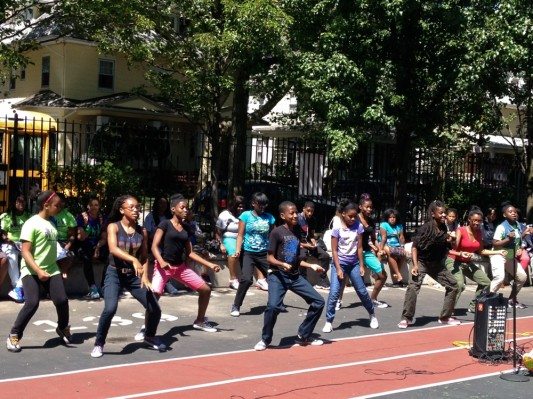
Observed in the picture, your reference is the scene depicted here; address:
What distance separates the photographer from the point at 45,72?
32938 millimetres

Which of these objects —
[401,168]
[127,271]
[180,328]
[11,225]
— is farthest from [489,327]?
[401,168]

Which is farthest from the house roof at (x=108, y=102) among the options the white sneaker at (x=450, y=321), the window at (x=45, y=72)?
the white sneaker at (x=450, y=321)

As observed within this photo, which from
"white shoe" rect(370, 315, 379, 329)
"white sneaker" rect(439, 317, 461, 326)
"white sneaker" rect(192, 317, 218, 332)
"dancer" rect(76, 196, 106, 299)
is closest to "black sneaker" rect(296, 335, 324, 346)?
"white sneaker" rect(192, 317, 218, 332)

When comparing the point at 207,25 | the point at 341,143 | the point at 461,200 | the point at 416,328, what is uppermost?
the point at 207,25

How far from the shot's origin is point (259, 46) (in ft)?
52.1

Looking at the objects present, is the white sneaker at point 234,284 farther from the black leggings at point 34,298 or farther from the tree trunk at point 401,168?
the tree trunk at point 401,168

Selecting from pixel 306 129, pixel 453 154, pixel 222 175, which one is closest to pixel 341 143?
pixel 453 154

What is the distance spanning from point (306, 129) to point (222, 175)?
12.9ft

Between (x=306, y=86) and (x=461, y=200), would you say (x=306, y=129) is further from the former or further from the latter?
(x=306, y=86)

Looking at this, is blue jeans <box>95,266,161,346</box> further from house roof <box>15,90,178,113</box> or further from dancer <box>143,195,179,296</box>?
house roof <box>15,90,178,113</box>

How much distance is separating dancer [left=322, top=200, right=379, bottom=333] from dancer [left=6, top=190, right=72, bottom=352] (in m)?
3.66

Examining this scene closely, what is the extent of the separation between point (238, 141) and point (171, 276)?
793 centimetres

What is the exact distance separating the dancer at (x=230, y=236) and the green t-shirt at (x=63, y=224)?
2.87 m

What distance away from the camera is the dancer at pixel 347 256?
11023 mm
